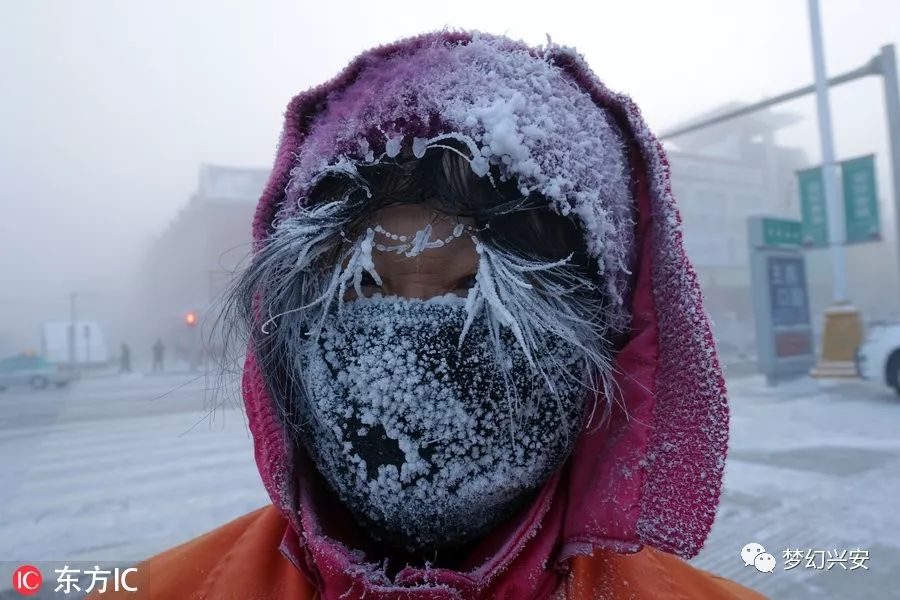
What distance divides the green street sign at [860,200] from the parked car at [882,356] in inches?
94.1

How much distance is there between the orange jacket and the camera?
0.94m

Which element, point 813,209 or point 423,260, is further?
point 813,209

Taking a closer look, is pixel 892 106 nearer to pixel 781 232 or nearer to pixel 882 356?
pixel 781 232

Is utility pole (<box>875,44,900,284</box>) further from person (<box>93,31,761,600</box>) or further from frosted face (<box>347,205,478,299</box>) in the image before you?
frosted face (<box>347,205,478,299</box>)

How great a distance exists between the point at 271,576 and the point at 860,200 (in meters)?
10.4

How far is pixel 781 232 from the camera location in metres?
9.45

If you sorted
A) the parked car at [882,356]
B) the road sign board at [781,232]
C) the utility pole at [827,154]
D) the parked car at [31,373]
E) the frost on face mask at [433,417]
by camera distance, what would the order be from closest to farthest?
the frost on face mask at [433,417] → the parked car at [882,356] → the parked car at [31,373] → the utility pole at [827,154] → the road sign board at [781,232]

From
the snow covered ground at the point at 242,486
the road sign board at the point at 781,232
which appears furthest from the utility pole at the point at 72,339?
the road sign board at the point at 781,232

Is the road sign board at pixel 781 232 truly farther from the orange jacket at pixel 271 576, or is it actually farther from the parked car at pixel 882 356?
the orange jacket at pixel 271 576

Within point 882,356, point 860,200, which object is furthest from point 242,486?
point 860,200

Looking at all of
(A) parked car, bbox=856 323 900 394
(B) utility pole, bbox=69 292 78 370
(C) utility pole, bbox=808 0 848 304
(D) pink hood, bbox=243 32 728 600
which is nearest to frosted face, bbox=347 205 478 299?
(D) pink hood, bbox=243 32 728 600

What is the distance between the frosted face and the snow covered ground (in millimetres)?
516

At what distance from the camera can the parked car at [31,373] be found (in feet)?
23.9

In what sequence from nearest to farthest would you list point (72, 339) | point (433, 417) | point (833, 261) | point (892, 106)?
point (433, 417) → point (892, 106) → point (833, 261) → point (72, 339)
